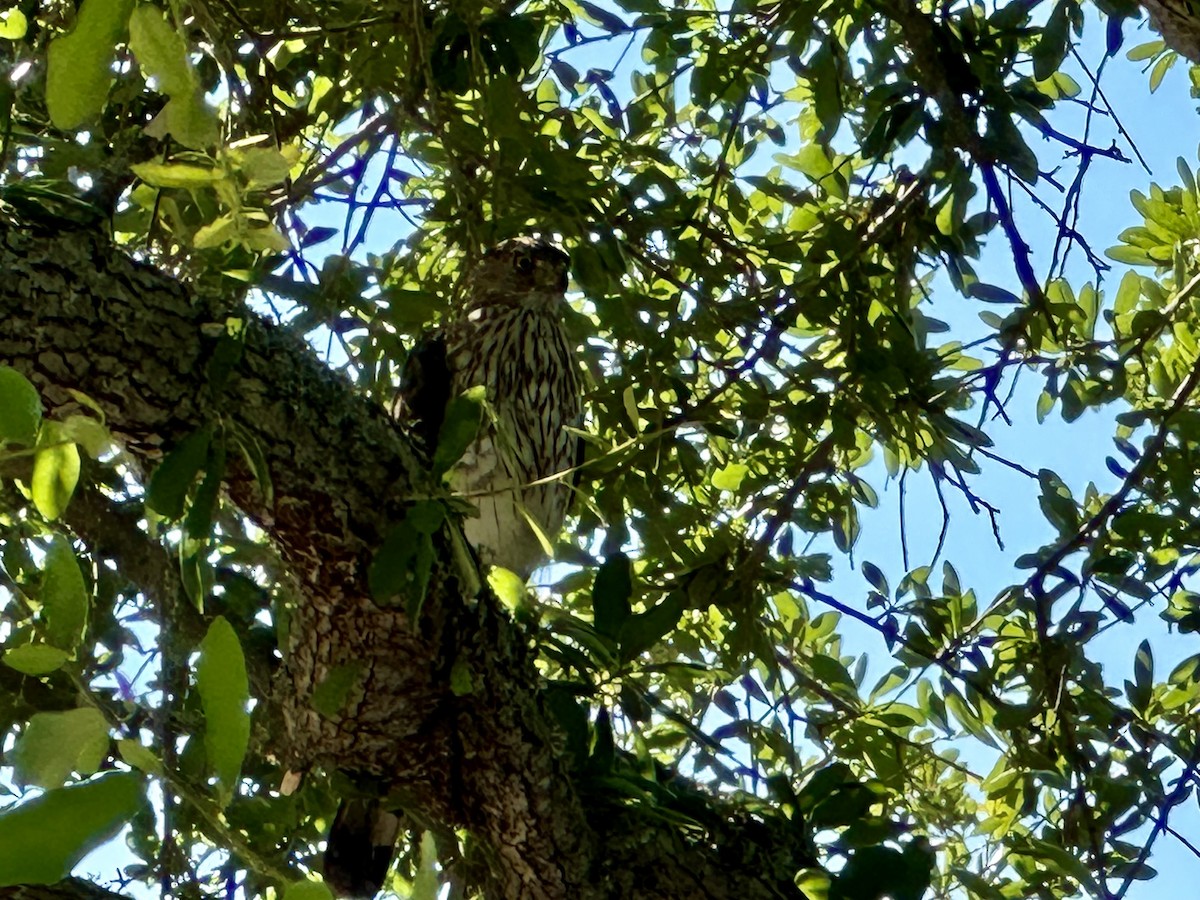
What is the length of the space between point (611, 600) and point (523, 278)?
185 cm

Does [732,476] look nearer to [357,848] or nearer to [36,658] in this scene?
[357,848]

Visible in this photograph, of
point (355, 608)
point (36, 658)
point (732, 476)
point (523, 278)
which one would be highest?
point (523, 278)

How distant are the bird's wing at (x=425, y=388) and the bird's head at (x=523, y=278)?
52cm

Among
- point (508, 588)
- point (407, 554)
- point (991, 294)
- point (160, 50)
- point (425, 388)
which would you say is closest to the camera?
point (160, 50)

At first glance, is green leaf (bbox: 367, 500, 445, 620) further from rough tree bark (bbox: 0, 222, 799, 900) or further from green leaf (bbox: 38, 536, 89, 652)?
green leaf (bbox: 38, 536, 89, 652)

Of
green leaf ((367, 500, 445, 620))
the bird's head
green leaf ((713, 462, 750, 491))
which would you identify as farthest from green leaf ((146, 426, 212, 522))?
the bird's head

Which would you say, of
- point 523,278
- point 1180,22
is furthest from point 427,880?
point 523,278

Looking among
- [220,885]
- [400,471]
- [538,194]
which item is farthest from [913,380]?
[220,885]

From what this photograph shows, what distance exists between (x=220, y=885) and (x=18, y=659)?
1.46 m

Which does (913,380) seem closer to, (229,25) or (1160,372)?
(1160,372)

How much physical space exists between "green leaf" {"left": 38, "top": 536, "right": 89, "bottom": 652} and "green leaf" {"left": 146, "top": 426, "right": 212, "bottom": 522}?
36 cm

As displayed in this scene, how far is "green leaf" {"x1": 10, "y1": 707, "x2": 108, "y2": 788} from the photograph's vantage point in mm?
841

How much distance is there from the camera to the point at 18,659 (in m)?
0.90

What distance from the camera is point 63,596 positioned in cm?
92
